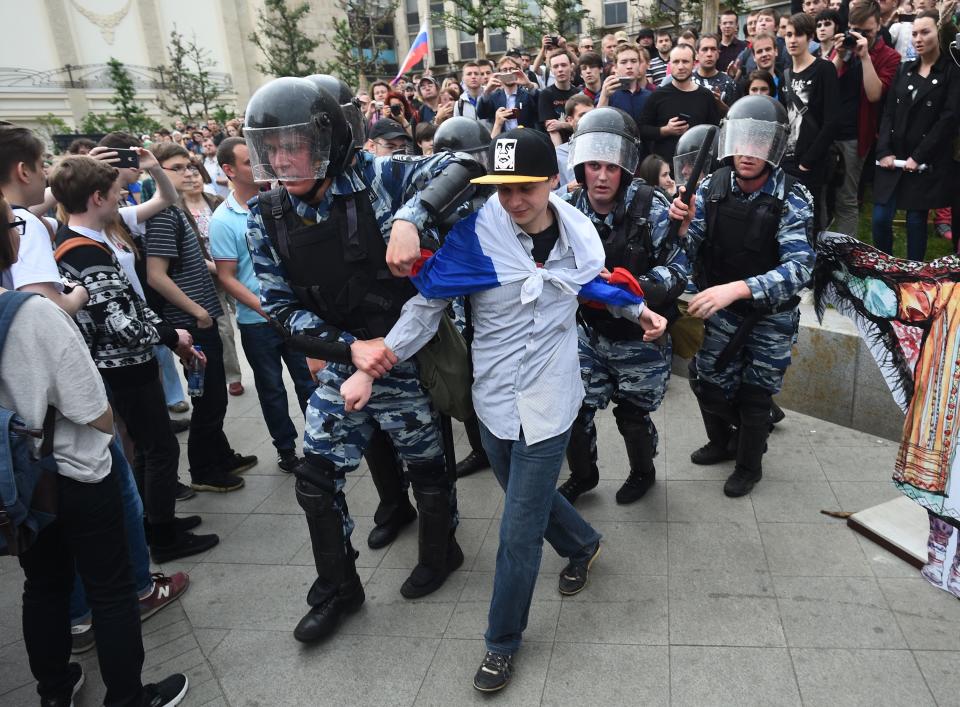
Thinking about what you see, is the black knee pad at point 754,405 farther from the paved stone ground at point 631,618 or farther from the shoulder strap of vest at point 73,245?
the shoulder strap of vest at point 73,245

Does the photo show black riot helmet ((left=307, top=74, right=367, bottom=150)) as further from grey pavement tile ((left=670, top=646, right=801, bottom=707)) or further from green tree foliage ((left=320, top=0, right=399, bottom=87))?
green tree foliage ((left=320, top=0, right=399, bottom=87))

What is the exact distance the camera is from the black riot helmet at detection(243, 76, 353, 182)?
2565 mm

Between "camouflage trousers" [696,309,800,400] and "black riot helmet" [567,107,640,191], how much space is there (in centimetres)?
96

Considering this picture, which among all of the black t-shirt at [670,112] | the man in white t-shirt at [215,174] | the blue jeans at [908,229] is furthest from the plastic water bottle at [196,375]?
the blue jeans at [908,229]

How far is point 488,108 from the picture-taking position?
25.3 ft

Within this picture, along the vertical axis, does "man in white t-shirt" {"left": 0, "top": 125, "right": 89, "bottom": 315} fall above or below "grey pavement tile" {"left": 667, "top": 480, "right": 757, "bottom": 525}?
above

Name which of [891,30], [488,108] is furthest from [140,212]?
[891,30]

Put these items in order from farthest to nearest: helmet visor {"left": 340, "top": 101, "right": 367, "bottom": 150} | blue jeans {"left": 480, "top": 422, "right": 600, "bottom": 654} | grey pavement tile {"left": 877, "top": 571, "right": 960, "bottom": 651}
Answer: helmet visor {"left": 340, "top": 101, "right": 367, "bottom": 150}, grey pavement tile {"left": 877, "top": 571, "right": 960, "bottom": 651}, blue jeans {"left": 480, "top": 422, "right": 600, "bottom": 654}

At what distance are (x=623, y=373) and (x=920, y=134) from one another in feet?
11.1

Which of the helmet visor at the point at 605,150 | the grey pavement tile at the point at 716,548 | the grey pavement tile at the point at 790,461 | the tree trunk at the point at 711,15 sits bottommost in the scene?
the grey pavement tile at the point at 790,461

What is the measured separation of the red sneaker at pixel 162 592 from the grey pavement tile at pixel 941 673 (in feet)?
10.5

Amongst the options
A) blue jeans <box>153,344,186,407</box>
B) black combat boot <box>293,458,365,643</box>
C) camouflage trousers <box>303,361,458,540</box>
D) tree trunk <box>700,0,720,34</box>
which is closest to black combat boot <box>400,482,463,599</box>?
camouflage trousers <box>303,361,458,540</box>

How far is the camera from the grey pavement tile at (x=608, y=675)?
8.21 feet

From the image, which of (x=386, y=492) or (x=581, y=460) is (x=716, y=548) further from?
(x=386, y=492)
